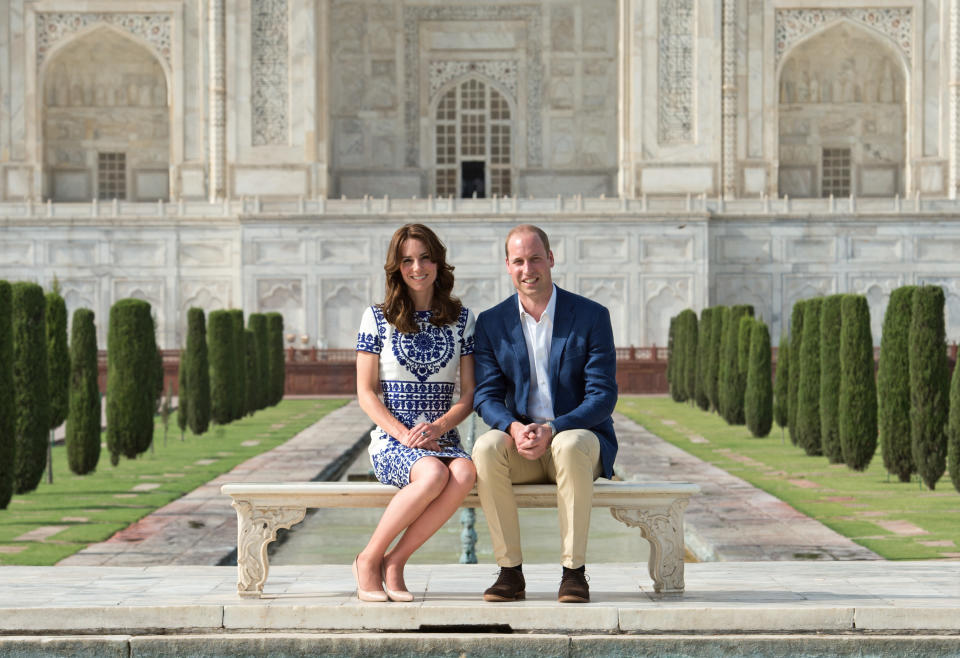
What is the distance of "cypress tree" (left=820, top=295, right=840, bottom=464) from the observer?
13953mm

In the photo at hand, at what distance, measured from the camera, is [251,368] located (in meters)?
22.0

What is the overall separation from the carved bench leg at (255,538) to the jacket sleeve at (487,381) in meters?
0.78

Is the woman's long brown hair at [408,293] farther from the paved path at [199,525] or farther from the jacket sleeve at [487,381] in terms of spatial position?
the paved path at [199,525]

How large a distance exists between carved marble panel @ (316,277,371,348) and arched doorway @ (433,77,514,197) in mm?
6374

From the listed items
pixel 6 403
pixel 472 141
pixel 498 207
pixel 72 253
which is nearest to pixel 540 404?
pixel 6 403

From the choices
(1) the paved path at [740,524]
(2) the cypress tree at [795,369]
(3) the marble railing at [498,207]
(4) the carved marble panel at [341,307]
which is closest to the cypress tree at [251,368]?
(4) the carved marble panel at [341,307]

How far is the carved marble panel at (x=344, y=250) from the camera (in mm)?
29625

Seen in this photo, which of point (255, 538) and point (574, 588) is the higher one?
point (255, 538)

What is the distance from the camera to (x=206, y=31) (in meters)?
33.9

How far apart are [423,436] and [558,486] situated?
535 millimetres

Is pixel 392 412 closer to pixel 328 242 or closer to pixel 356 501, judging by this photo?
pixel 356 501

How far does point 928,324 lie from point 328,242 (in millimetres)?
19304

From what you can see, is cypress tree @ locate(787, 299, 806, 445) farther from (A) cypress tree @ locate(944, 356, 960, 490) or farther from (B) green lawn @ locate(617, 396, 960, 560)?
(A) cypress tree @ locate(944, 356, 960, 490)

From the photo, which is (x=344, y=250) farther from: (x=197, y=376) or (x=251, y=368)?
(x=197, y=376)
